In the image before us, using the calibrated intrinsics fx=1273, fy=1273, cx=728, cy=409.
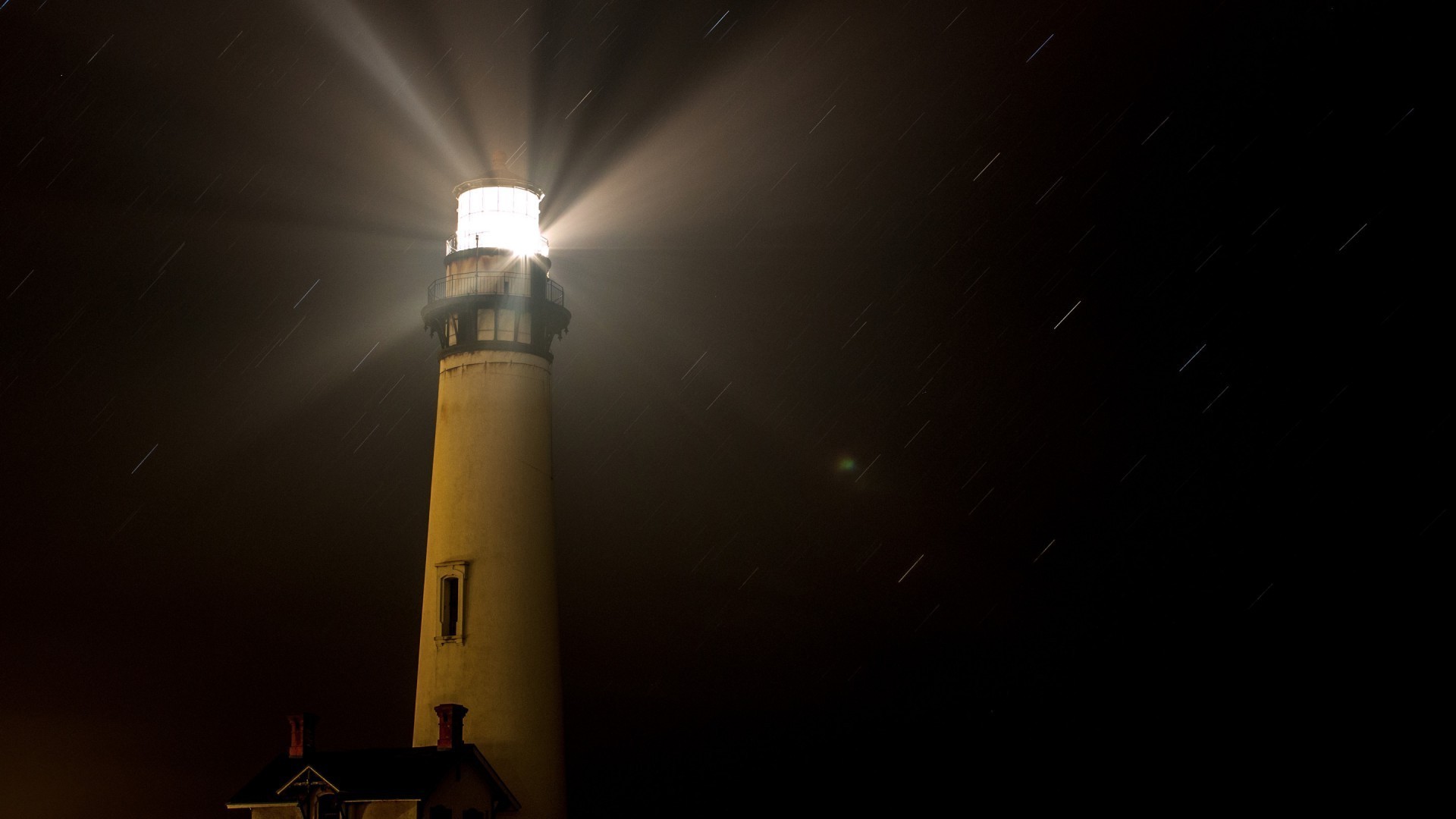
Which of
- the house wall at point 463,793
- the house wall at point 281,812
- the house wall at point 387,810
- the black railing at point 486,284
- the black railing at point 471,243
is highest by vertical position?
the black railing at point 471,243

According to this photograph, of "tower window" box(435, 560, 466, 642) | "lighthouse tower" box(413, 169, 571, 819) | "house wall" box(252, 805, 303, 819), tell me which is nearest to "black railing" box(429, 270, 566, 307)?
"lighthouse tower" box(413, 169, 571, 819)

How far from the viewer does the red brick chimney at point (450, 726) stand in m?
18.4

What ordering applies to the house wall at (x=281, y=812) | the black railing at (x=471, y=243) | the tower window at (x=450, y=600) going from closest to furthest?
1. the house wall at (x=281, y=812)
2. the tower window at (x=450, y=600)
3. the black railing at (x=471, y=243)

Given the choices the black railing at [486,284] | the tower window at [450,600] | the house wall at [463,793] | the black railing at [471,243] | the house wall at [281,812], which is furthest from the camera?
the black railing at [471,243]

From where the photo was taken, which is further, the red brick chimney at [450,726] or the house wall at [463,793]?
the red brick chimney at [450,726]

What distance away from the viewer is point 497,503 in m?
20.1

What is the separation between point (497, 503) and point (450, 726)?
11.6 feet

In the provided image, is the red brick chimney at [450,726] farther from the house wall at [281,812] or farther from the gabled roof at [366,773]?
the house wall at [281,812]

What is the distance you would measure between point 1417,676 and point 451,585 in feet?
105

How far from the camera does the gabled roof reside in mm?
16844

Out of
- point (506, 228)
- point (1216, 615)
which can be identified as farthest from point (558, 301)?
point (1216, 615)

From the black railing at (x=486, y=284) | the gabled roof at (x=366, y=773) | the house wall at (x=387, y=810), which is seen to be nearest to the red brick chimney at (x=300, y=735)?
the gabled roof at (x=366, y=773)

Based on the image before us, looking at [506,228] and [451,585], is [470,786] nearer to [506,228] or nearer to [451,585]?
[451,585]

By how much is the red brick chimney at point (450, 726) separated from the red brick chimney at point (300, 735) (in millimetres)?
Answer: 1772
